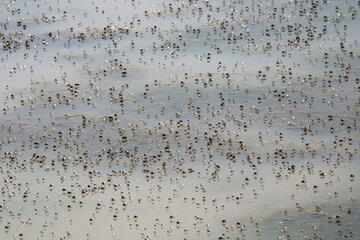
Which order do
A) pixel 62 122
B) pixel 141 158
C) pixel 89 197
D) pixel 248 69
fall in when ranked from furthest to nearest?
1. pixel 248 69
2. pixel 62 122
3. pixel 141 158
4. pixel 89 197

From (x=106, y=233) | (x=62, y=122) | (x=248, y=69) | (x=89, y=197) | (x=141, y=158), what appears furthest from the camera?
(x=248, y=69)

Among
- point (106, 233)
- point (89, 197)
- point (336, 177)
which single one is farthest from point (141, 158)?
point (336, 177)

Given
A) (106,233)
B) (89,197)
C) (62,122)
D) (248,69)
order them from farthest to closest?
(248,69) → (62,122) → (89,197) → (106,233)

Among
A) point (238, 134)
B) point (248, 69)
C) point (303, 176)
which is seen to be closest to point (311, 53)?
point (248, 69)

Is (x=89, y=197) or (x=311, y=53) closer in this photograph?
(x=89, y=197)

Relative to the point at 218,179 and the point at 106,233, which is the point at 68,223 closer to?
the point at 106,233

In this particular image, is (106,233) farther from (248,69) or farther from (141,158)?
(248,69)
